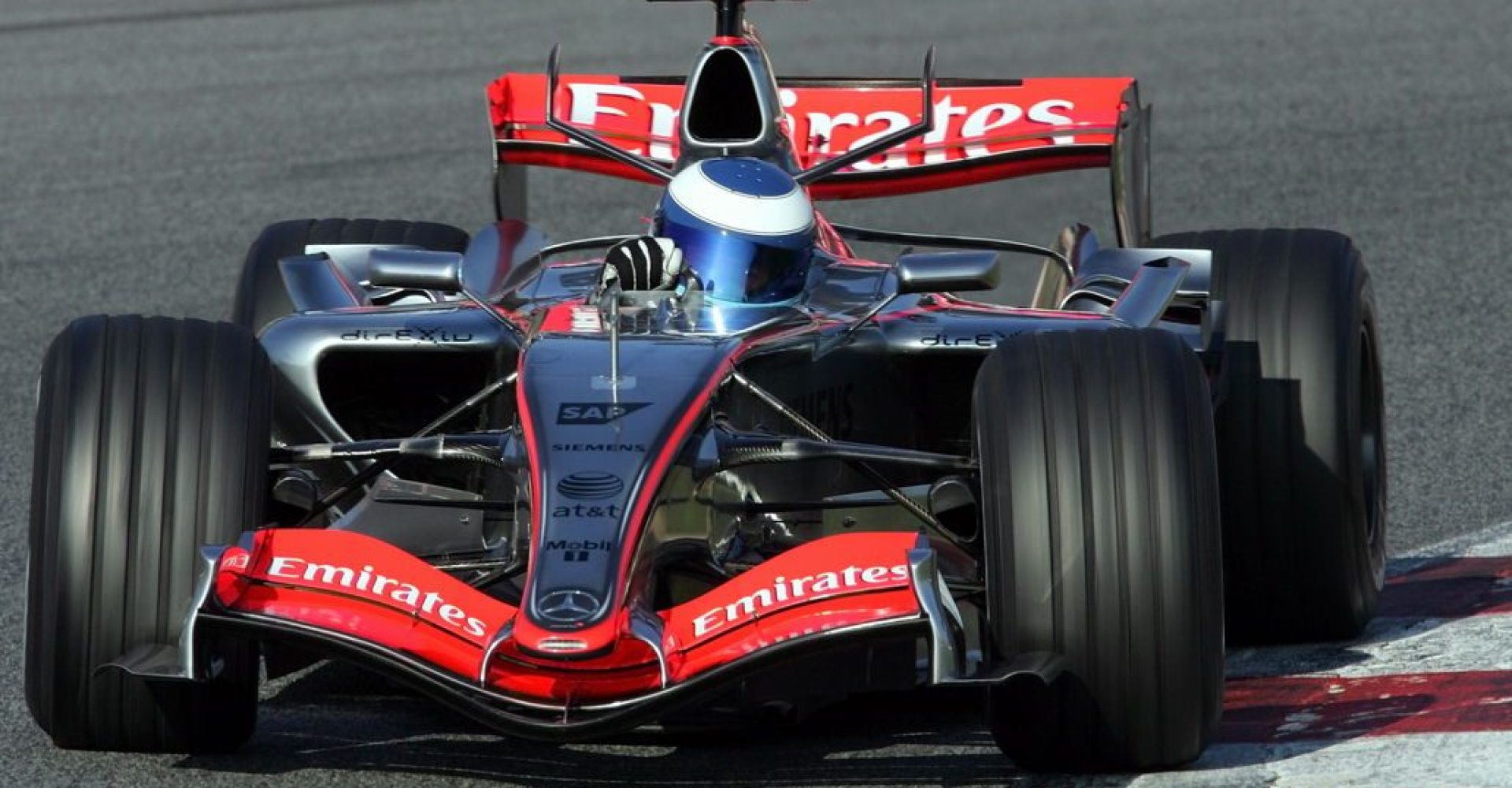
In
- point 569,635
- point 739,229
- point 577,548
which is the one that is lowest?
point 569,635

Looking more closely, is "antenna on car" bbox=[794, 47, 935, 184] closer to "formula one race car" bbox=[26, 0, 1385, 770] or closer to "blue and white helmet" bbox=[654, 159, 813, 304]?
"formula one race car" bbox=[26, 0, 1385, 770]

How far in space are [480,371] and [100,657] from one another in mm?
1691

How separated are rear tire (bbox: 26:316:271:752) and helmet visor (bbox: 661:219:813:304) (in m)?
1.22

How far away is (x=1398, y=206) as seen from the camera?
46.2ft

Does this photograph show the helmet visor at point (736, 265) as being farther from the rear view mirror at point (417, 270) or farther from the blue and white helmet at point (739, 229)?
the rear view mirror at point (417, 270)

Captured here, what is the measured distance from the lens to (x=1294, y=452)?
717 cm

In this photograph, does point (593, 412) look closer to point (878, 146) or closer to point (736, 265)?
point (736, 265)

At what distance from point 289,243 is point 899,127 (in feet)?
6.21

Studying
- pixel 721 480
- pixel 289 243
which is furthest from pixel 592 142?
pixel 721 480

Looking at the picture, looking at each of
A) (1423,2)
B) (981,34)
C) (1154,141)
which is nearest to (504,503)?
(1154,141)

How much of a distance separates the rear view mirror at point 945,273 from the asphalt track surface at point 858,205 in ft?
3.34

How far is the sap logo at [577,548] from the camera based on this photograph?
532 centimetres

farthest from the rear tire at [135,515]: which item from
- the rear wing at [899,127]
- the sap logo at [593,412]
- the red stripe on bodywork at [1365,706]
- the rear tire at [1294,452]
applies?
the rear wing at [899,127]

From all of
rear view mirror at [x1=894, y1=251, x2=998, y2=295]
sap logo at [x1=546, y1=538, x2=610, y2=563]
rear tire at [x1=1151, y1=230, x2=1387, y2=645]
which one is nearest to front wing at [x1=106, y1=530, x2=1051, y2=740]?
sap logo at [x1=546, y1=538, x2=610, y2=563]
